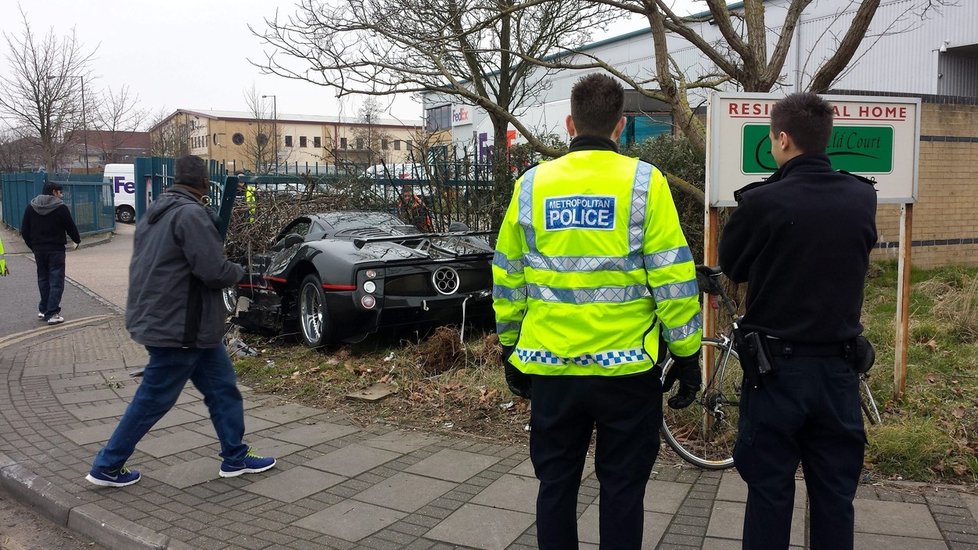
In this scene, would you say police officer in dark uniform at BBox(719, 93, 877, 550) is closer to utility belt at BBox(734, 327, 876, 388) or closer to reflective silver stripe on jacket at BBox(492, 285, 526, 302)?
utility belt at BBox(734, 327, 876, 388)

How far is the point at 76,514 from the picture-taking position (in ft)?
13.9

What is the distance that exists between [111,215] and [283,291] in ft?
72.3

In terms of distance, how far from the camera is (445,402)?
237 inches

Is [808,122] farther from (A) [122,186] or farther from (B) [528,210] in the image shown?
(A) [122,186]

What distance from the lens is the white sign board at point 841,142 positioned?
4816mm

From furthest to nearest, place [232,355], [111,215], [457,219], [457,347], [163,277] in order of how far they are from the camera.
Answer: [111,215]
[457,219]
[232,355]
[457,347]
[163,277]

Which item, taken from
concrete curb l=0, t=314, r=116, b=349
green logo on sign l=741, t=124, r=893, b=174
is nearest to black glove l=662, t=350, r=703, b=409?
green logo on sign l=741, t=124, r=893, b=174

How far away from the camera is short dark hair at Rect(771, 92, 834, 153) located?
2789 millimetres

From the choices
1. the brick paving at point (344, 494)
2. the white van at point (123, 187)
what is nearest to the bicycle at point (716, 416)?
the brick paving at point (344, 494)

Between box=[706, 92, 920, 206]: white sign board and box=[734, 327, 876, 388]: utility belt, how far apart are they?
2.16 meters

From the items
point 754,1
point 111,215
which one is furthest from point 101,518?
point 111,215

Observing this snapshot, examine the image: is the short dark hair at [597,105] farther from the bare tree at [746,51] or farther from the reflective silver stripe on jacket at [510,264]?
the bare tree at [746,51]

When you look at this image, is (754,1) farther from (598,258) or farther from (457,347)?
(598,258)

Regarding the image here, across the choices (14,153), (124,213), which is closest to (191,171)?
(124,213)
